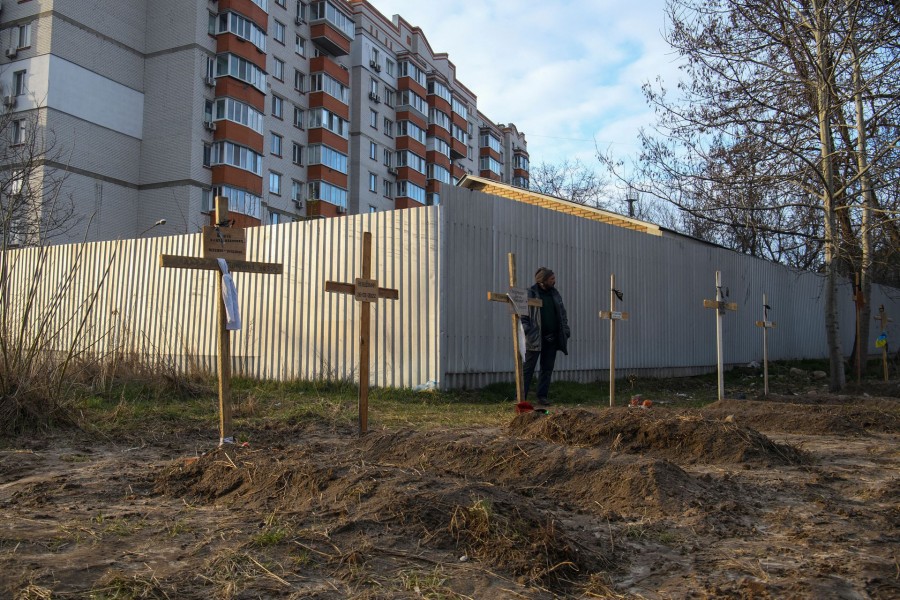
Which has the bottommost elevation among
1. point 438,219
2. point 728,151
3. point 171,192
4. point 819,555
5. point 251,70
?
point 819,555

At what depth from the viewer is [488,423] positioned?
306 inches

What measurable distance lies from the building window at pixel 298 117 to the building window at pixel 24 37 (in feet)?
42.9

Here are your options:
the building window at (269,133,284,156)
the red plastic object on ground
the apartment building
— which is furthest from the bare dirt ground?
the building window at (269,133,284,156)

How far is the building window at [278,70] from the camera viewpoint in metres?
35.6

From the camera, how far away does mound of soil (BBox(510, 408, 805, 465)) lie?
568cm

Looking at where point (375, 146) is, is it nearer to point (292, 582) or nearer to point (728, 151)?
point (728, 151)

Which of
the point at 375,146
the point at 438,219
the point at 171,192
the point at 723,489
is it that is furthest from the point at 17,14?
the point at 723,489

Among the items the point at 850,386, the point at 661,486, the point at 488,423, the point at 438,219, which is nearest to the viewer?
the point at 661,486

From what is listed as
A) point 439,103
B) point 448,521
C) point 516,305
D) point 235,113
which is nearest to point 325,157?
point 235,113

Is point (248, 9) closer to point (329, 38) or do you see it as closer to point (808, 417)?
point (329, 38)

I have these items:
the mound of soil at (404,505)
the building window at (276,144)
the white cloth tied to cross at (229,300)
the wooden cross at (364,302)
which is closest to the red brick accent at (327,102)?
the building window at (276,144)

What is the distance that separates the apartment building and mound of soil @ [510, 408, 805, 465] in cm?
1679

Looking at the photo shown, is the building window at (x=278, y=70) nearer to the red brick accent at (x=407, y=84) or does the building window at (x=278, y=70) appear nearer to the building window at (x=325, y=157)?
the building window at (x=325, y=157)

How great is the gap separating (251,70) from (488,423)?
27.6 meters
